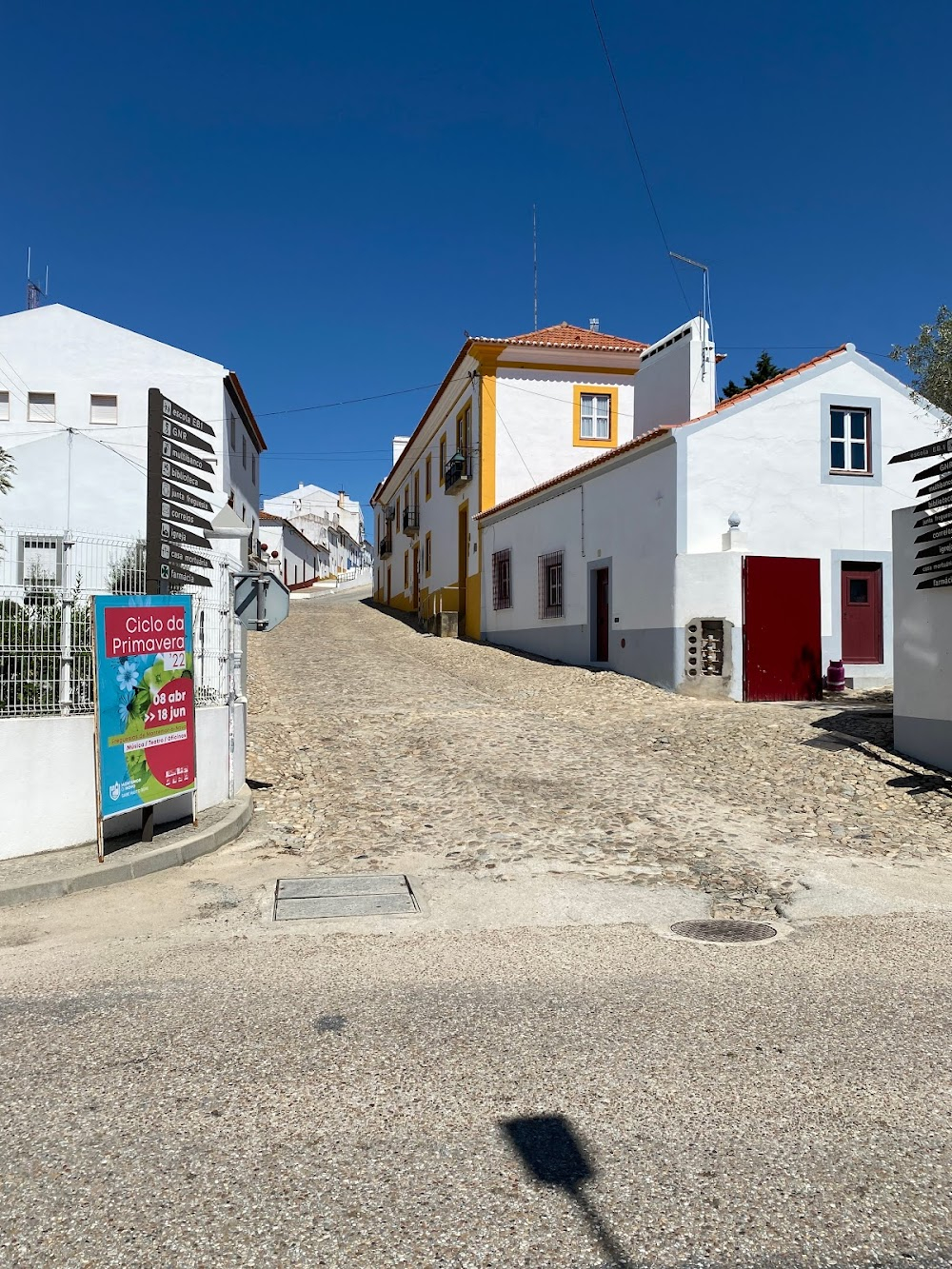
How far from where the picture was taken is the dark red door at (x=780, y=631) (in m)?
15.6

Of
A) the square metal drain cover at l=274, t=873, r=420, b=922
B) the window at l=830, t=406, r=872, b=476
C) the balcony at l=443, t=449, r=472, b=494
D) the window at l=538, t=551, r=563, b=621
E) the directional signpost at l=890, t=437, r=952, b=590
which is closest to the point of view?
the square metal drain cover at l=274, t=873, r=420, b=922

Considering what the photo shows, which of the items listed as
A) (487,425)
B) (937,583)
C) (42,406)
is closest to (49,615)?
(937,583)

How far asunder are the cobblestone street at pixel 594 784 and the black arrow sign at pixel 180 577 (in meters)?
2.19

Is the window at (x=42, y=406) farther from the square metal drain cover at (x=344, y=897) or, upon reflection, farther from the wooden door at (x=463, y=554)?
the square metal drain cover at (x=344, y=897)

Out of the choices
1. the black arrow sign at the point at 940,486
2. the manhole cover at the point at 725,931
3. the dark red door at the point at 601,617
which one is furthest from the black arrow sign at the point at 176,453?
the dark red door at the point at 601,617

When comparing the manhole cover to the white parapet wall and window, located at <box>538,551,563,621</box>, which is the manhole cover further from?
window, located at <box>538,551,563,621</box>

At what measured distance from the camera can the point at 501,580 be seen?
80.8 ft

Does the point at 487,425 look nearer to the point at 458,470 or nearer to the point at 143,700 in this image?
the point at 458,470

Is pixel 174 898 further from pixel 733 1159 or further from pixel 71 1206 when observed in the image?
pixel 733 1159

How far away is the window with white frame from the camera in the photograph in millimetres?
26906

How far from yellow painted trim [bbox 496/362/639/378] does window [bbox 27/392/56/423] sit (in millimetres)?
12491

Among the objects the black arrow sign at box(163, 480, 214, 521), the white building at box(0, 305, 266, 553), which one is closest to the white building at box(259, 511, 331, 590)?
the white building at box(0, 305, 266, 553)

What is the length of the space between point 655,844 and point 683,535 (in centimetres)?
931

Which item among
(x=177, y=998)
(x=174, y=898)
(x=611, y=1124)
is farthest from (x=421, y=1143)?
(x=174, y=898)
